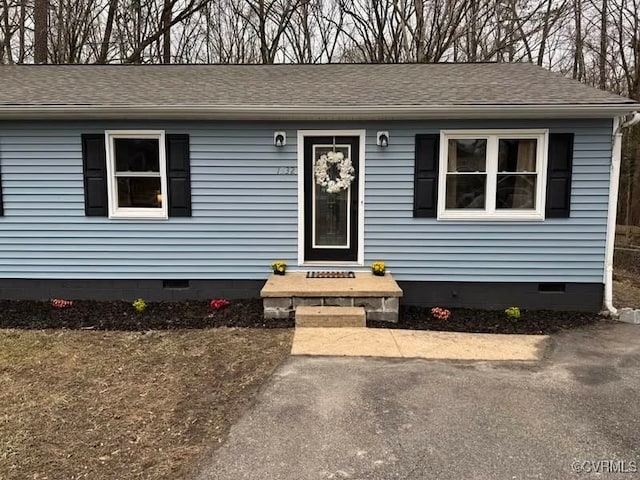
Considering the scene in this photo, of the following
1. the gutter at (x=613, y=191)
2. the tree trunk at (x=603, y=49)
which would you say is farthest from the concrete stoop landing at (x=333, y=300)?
the tree trunk at (x=603, y=49)

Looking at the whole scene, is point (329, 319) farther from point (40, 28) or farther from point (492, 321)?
point (40, 28)

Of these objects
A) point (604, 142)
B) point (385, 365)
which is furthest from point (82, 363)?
point (604, 142)

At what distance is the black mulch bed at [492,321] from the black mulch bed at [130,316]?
146cm

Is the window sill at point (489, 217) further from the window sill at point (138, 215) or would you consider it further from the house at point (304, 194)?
the window sill at point (138, 215)

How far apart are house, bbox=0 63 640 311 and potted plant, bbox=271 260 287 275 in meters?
0.07

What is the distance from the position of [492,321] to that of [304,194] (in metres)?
2.70

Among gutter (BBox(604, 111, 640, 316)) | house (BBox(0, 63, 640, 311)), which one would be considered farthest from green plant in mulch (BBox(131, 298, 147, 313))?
gutter (BBox(604, 111, 640, 316))

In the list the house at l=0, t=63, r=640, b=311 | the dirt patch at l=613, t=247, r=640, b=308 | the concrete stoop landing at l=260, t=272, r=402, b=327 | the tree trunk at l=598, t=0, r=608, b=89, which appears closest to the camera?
the concrete stoop landing at l=260, t=272, r=402, b=327

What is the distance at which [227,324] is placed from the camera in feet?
17.4

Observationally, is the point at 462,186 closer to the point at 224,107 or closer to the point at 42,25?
the point at 224,107

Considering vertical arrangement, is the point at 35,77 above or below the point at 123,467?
above

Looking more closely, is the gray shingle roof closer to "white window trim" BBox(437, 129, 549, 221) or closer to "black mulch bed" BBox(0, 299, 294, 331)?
"white window trim" BBox(437, 129, 549, 221)

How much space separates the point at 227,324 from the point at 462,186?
10.6ft

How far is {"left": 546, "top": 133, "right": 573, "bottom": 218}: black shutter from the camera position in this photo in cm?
562
